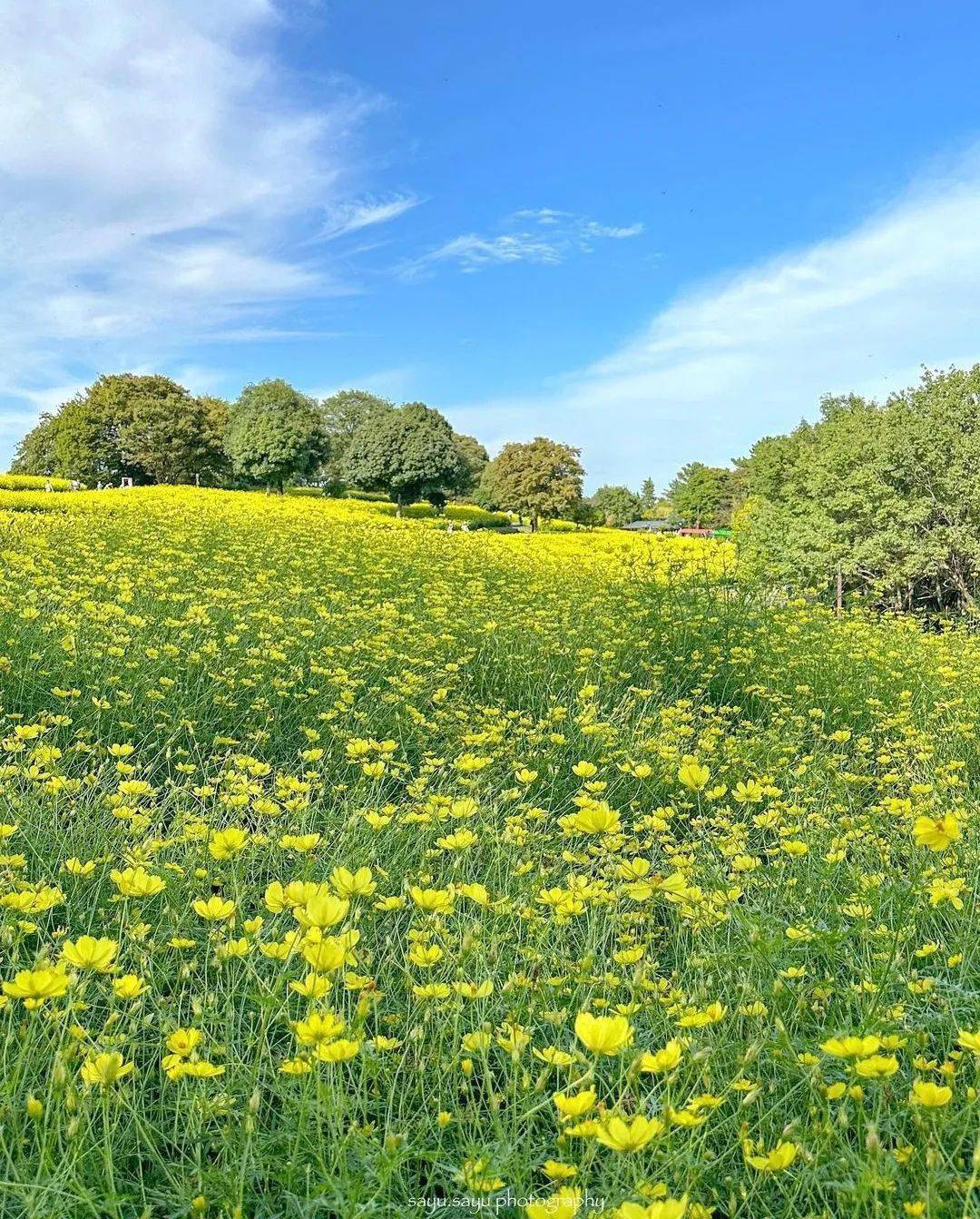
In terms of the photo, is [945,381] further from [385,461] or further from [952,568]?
[385,461]

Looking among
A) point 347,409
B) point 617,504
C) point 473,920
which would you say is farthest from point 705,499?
point 473,920

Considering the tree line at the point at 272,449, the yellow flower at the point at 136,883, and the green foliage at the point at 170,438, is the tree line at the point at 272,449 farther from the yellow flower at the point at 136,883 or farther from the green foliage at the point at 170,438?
the yellow flower at the point at 136,883

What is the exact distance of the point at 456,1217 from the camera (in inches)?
57.1

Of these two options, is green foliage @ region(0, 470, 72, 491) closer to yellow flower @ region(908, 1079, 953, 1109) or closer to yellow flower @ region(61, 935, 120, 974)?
yellow flower @ region(61, 935, 120, 974)

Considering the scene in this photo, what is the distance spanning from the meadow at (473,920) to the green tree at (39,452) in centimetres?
4470

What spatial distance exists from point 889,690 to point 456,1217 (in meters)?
5.75

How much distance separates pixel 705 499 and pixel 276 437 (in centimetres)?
4532

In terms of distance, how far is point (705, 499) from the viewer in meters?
71.2

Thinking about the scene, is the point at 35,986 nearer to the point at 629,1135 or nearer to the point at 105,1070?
the point at 105,1070

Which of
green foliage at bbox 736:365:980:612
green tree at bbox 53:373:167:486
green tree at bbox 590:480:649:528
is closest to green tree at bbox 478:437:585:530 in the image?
green tree at bbox 53:373:167:486

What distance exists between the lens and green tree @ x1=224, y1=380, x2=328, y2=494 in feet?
116

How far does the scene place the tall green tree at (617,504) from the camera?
77375mm

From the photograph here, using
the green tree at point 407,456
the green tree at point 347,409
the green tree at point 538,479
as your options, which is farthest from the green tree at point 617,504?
the green tree at point 407,456

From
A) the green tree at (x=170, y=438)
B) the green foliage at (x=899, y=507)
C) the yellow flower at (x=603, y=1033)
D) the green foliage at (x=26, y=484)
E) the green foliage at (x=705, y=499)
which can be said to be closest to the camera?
the yellow flower at (x=603, y=1033)
